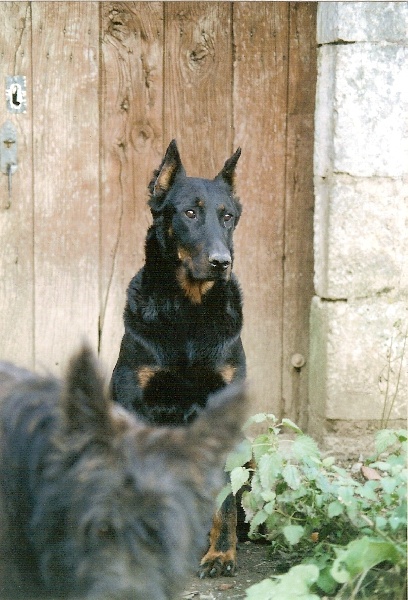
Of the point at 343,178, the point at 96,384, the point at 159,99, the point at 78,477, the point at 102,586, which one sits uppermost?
the point at 159,99

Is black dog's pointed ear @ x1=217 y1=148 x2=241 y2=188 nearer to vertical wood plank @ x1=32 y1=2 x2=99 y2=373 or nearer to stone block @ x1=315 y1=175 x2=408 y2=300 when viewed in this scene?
stone block @ x1=315 y1=175 x2=408 y2=300

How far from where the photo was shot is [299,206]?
196 inches

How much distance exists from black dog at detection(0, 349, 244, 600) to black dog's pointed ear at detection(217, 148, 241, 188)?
2785 mm

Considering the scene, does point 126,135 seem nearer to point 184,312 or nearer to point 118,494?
point 184,312

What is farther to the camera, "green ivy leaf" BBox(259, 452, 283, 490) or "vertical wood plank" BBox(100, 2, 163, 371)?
"vertical wood plank" BBox(100, 2, 163, 371)

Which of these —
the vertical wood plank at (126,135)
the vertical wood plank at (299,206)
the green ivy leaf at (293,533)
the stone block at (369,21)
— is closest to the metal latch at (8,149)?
the vertical wood plank at (126,135)

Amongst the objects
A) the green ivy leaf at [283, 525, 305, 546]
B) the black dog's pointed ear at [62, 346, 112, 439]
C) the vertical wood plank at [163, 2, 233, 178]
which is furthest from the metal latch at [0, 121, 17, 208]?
the black dog's pointed ear at [62, 346, 112, 439]

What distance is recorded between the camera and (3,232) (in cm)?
493

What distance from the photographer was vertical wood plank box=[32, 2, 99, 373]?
4832mm

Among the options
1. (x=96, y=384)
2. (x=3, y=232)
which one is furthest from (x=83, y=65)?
(x=96, y=384)

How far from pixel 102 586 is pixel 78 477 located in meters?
0.18

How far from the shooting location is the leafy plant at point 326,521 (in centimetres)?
276

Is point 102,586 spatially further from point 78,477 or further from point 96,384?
point 96,384

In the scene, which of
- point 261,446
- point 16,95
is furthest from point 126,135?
point 261,446
